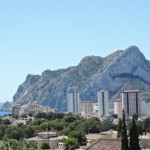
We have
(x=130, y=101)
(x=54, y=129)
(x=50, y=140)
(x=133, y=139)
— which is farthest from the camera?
(x=130, y=101)

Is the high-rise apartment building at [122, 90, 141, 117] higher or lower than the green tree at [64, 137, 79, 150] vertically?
higher

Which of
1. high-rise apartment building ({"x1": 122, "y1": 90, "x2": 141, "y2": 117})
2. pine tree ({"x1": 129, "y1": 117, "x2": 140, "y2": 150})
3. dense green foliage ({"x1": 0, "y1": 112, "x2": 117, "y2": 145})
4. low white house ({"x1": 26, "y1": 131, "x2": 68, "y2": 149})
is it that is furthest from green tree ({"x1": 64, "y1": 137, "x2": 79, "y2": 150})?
high-rise apartment building ({"x1": 122, "y1": 90, "x2": 141, "y2": 117})

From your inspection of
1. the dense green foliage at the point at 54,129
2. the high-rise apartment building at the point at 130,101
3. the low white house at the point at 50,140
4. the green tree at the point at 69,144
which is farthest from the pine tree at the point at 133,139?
the high-rise apartment building at the point at 130,101

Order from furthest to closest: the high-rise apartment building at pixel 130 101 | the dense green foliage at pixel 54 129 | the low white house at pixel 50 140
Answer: the high-rise apartment building at pixel 130 101 < the dense green foliage at pixel 54 129 < the low white house at pixel 50 140

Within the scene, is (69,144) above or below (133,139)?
below

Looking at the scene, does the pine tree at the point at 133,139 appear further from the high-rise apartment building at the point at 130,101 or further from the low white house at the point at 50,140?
the high-rise apartment building at the point at 130,101

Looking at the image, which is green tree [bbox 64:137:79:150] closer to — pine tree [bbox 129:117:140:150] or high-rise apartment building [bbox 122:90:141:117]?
pine tree [bbox 129:117:140:150]

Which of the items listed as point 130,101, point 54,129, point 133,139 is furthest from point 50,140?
point 130,101

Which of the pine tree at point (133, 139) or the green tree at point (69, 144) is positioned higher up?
the pine tree at point (133, 139)

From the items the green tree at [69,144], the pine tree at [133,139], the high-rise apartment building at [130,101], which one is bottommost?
the green tree at [69,144]

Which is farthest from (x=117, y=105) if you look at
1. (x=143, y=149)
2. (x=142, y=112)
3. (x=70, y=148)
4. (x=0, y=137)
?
(x=143, y=149)

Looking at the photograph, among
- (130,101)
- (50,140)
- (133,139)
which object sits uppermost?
(130,101)

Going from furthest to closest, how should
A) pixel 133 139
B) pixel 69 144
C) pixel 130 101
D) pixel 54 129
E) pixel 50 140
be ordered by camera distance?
pixel 130 101
pixel 54 129
pixel 50 140
pixel 69 144
pixel 133 139

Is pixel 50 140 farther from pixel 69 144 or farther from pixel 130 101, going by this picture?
pixel 130 101
